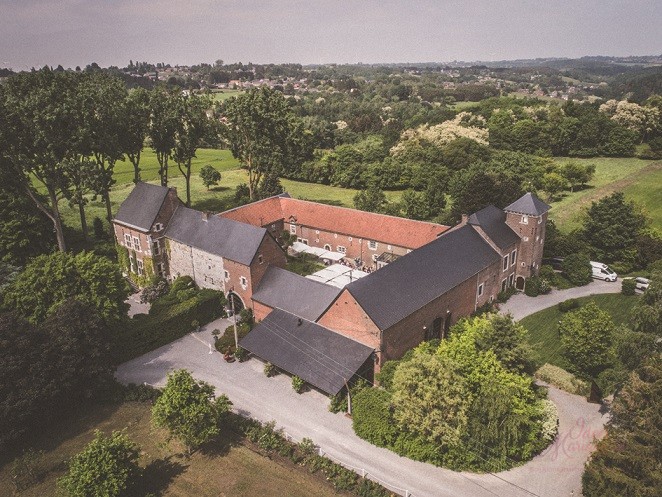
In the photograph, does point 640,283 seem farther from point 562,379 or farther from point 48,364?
point 48,364

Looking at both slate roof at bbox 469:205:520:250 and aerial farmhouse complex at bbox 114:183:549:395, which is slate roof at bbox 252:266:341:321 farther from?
slate roof at bbox 469:205:520:250

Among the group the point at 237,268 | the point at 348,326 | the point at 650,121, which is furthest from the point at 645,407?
the point at 650,121

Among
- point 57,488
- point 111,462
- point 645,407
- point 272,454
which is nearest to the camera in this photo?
point 645,407

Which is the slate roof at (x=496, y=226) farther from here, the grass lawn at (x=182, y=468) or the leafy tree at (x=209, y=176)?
the leafy tree at (x=209, y=176)

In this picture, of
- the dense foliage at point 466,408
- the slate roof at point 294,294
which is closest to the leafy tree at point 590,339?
the dense foliage at point 466,408

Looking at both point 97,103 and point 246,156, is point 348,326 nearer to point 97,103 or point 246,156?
point 97,103
